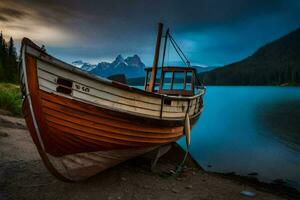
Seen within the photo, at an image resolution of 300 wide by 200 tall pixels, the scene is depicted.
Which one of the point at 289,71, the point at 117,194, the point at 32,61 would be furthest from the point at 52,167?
the point at 289,71

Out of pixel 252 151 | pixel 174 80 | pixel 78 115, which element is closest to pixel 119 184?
pixel 78 115

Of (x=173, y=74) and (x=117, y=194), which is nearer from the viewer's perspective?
(x=117, y=194)

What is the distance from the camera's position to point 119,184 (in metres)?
7.98

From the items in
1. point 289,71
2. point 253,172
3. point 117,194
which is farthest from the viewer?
point 289,71

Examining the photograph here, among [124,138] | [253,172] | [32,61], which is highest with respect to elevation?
[32,61]

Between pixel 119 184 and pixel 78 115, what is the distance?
9.47 feet

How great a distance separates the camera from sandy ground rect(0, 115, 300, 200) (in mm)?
7172

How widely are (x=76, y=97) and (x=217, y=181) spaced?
638 centimetres

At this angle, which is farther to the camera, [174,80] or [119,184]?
[174,80]

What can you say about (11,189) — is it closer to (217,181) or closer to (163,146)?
(163,146)

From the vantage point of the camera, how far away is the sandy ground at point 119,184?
7.17 m

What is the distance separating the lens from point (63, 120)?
639 centimetres

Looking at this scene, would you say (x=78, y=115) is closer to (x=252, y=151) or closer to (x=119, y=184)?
(x=119, y=184)

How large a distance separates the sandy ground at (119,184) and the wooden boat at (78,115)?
0.65 meters
